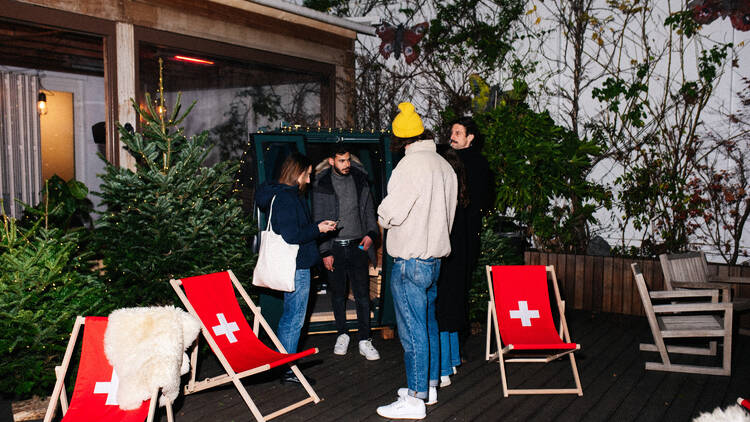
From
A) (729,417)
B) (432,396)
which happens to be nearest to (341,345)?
(432,396)

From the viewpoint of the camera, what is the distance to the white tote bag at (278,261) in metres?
4.08

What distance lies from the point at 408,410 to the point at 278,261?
1361 mm

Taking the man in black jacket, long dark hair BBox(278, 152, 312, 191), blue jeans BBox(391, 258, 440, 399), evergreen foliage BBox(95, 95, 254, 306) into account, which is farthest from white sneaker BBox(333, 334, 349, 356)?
long dark hair BBox(278, 152, 312, 191)

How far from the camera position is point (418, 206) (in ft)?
11.7

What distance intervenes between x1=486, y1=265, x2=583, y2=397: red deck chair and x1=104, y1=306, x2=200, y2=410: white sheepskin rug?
7.59 feet

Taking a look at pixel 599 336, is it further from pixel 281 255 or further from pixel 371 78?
pixel 371 78

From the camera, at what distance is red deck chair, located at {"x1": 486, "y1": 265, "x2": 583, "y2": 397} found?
422 centimetres

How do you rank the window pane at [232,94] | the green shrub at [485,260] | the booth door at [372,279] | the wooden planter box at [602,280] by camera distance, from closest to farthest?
the booth door at [372,279], the green shrub at [485,260], the wooden planter box at [602,280], the window pane at [232,94]

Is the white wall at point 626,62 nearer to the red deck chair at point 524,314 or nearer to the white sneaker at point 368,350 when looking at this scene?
the red deck chair at point 524,314

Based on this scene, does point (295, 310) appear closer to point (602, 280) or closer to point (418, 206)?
point (418, 206)

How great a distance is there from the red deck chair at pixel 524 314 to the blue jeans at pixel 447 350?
0.91 ft

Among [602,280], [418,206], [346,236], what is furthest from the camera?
[602,280]

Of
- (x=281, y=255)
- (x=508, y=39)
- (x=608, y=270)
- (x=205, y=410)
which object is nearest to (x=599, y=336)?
(x=608, y=270)

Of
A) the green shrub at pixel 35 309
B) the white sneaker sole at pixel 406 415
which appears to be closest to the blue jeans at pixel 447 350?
the white sneaker sole at pixel 406 415
